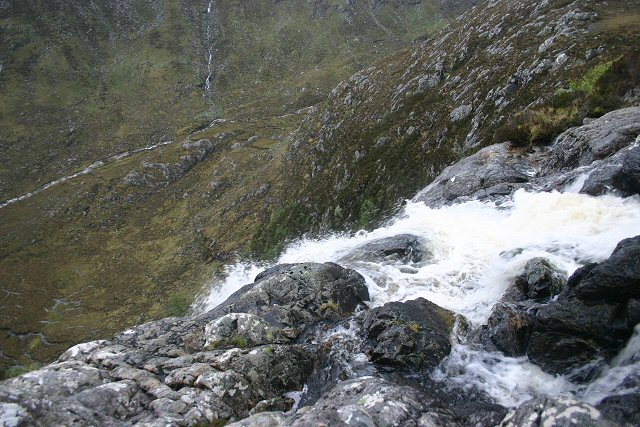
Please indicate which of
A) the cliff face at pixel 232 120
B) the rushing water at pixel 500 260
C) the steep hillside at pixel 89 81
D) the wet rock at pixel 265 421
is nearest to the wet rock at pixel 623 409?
the rushing water at pixel 500 260

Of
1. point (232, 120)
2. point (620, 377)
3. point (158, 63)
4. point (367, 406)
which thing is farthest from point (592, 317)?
point (158, 63)

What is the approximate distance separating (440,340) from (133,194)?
10242 centimetres

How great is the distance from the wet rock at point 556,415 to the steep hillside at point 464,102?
21340mm

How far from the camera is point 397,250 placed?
22.6m

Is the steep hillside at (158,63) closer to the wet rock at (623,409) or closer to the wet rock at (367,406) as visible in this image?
the wet rock at (367,406)

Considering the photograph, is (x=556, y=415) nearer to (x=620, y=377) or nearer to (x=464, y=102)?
(x=620, y=377)

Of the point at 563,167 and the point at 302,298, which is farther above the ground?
the point at 563,167

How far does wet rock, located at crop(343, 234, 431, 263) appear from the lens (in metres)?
21.6

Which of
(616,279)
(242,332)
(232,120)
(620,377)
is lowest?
(620,377)

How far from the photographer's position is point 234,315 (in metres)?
16.3

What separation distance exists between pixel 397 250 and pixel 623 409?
49.2 ft

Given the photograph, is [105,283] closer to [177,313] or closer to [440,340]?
[177,313]

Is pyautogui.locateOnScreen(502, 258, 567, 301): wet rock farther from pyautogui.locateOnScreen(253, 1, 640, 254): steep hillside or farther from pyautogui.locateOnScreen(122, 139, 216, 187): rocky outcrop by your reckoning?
pyautogui.locateOnScreen(122, 139, 216, 187): rocky outcrop

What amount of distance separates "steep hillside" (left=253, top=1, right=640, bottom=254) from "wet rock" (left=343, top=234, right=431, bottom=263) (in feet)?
31.8
